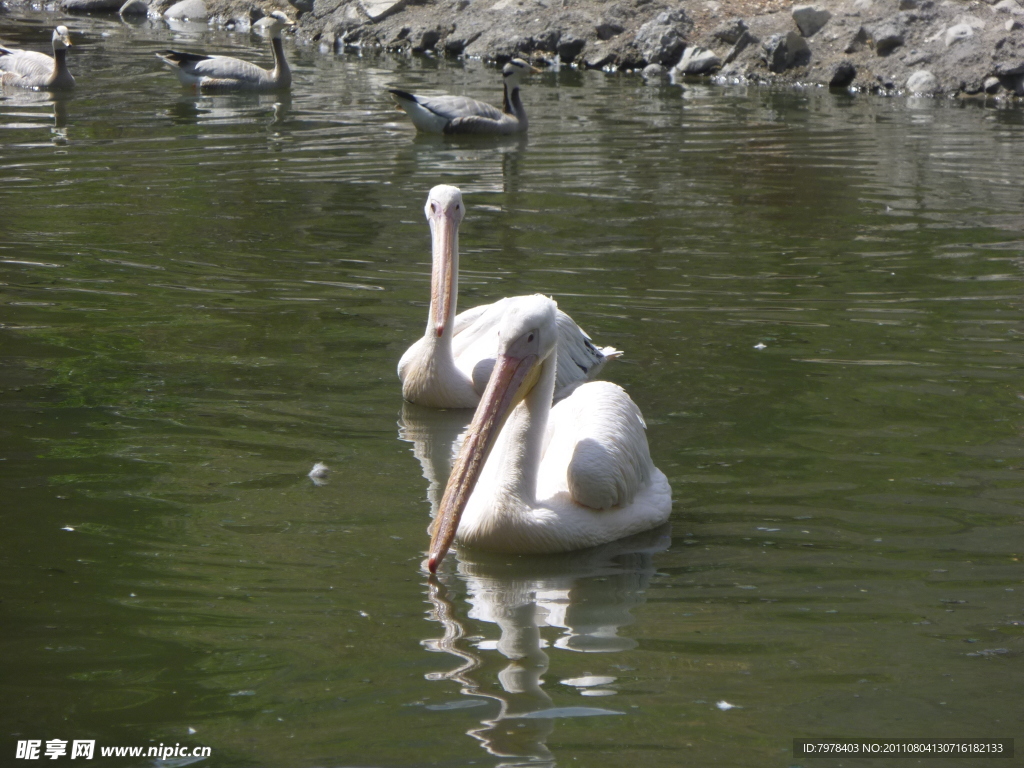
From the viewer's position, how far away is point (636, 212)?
797 cm

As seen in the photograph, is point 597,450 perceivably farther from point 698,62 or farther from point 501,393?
point 698,62

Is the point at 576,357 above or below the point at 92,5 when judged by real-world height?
below

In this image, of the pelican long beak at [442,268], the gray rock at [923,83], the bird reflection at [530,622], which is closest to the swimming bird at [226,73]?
the gray rock at [923,83]

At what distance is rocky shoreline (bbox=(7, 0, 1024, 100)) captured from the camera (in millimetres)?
13391

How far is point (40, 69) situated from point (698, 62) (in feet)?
24.6

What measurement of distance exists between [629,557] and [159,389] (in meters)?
2.11

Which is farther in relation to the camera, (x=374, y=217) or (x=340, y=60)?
(x=340, y=60)

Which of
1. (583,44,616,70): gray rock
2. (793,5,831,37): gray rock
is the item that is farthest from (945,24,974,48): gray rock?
(583,44,616,70): gray rock

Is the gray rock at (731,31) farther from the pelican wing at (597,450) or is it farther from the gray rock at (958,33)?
the pelican wing at (597,450)

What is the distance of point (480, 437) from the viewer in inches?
Result: 133

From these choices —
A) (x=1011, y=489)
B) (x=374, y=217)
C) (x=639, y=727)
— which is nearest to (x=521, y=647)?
(x=639, y=727)

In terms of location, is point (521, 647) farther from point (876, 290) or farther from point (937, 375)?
point (876, 290)

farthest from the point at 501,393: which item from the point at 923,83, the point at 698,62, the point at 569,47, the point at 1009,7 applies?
the point at 569,47

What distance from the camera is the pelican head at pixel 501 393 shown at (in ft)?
10.8
